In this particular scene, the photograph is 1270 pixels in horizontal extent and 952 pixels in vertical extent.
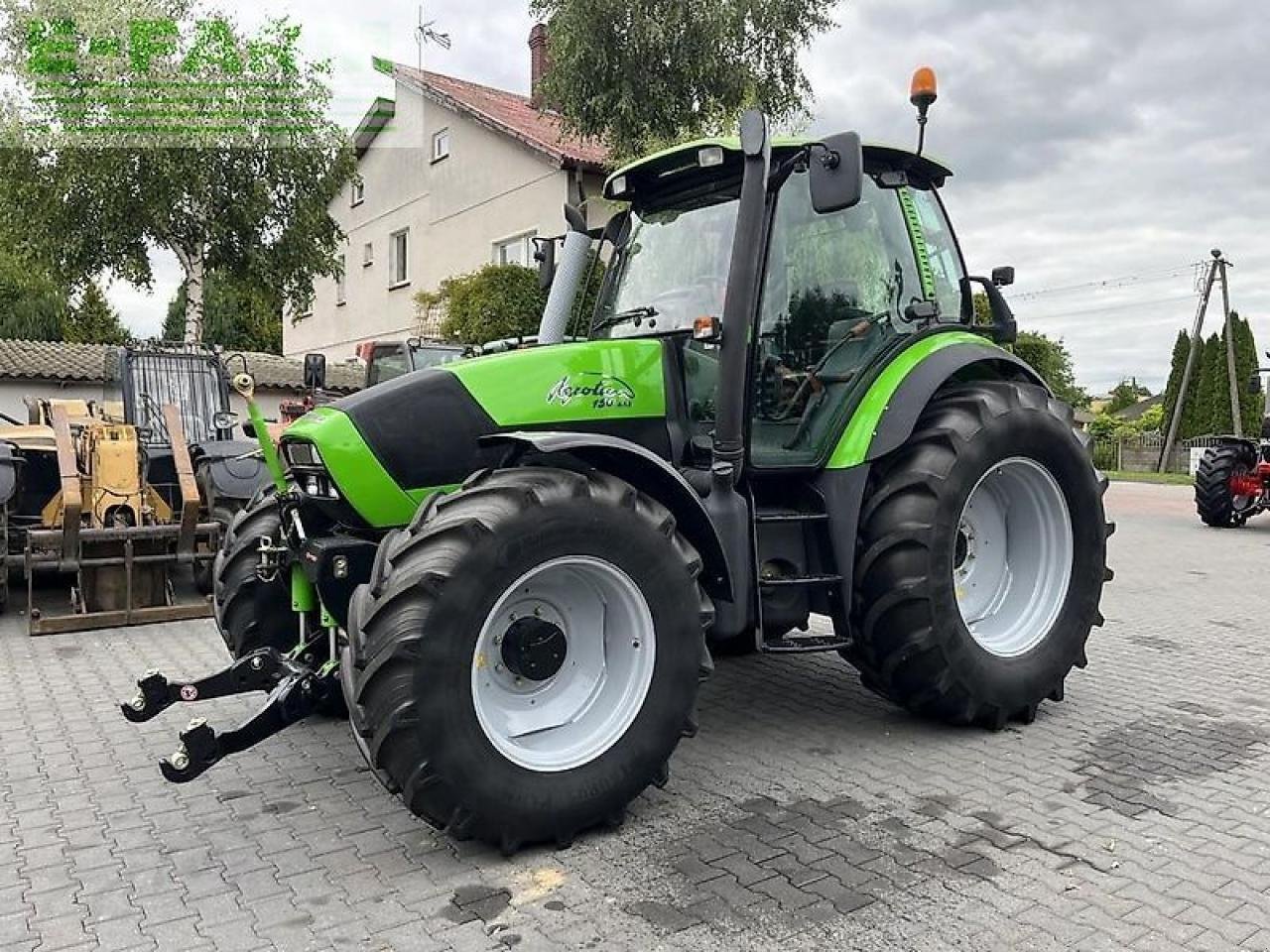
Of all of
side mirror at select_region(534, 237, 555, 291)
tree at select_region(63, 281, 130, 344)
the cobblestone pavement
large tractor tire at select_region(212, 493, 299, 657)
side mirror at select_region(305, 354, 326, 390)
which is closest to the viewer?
the cobblestone pavement

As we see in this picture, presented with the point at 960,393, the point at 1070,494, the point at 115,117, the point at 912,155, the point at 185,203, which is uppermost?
the point at 115,117

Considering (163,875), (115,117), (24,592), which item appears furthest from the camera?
(115,117)

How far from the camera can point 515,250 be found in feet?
68.9

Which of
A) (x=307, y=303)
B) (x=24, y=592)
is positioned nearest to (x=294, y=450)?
(x=24, y=592)

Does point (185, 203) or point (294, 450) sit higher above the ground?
point (185, 203)

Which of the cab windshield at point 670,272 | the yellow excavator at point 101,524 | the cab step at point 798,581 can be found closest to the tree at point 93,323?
the yellow excavator at point 101,524

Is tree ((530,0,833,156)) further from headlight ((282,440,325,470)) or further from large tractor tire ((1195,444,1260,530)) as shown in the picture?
headlight ((282,440,325,470))

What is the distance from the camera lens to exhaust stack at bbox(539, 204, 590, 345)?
4883mm

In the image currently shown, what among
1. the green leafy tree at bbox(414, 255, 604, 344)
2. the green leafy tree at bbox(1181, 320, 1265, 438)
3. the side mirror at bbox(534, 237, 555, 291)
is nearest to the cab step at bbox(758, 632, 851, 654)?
the side mirror at bbox(534, 237, 555, 291)

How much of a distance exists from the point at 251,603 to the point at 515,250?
17.4 metres

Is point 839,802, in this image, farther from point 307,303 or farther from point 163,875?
point 307,303

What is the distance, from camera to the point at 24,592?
812 cm

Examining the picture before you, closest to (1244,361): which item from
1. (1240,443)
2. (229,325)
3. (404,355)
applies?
(1240,443)

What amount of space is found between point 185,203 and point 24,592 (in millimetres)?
12049
